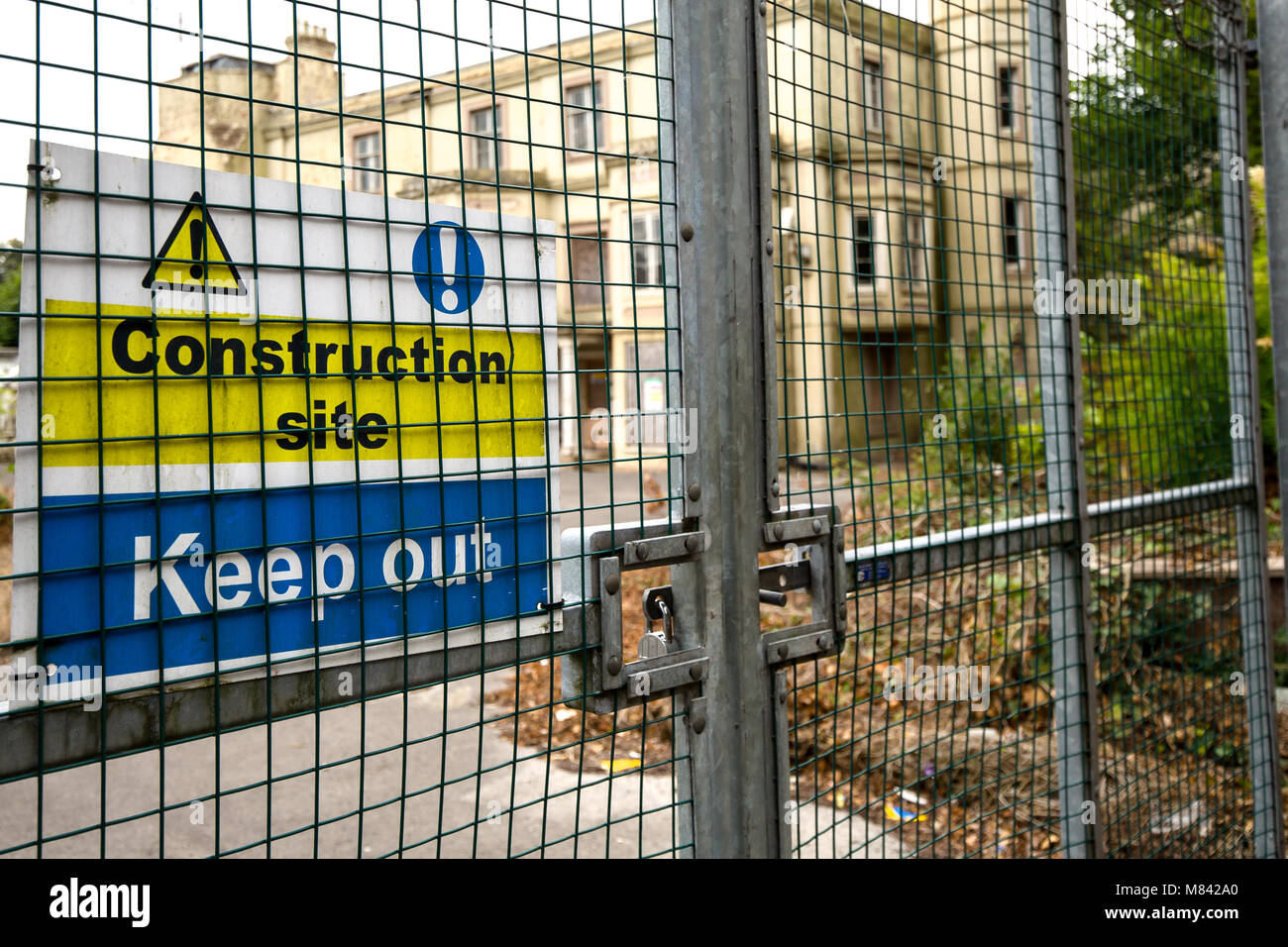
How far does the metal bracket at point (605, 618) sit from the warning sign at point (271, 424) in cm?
6

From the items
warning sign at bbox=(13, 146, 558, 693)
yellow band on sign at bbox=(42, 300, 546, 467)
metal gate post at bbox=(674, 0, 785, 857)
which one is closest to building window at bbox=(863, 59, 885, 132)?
metal gate post at bbox=(674, 0, 785, 857)

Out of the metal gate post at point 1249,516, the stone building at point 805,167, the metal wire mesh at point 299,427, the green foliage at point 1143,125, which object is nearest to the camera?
the metal wire mesh at point 299,427

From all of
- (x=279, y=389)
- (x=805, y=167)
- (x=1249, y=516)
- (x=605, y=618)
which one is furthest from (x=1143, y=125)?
(x=805, y=167)

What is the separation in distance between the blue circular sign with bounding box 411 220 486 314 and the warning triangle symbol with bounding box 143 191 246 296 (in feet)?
0.97

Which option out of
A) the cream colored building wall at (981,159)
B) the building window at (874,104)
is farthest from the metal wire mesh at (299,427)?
the cream colored building wall at (981,159)

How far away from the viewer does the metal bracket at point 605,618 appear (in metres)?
1.80

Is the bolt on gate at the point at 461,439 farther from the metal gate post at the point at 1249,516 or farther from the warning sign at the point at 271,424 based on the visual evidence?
the metal gate post at the point at 1249,516

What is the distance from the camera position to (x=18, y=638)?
1.27 metres

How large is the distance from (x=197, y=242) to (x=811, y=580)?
133 cm

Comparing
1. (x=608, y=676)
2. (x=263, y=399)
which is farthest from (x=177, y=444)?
(x=608, y=676)

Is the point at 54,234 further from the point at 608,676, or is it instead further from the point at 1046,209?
the point at 1046,209

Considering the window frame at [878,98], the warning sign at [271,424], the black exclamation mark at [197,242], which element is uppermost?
the window frame at [878,98]

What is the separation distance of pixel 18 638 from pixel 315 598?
377mm

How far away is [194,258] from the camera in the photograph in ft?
4.59
